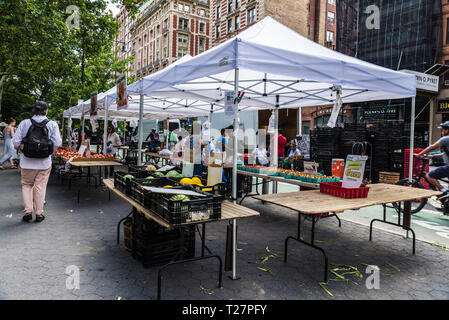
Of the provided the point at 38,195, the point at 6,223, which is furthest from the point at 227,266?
the point at 6,223

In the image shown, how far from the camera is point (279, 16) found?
32500 millimetres

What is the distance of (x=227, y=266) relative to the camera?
155 inches

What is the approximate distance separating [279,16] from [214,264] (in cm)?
3298

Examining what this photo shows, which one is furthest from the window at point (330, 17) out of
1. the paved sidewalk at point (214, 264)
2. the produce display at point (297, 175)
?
the paved sidewalk at point (214, 264)

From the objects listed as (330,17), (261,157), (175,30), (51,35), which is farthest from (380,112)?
(175,30)

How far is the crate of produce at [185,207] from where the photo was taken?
9.66ft

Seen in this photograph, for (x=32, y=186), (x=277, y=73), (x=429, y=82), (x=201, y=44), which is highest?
(x=201, y=44)

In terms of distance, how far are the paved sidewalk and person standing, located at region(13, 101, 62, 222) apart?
544mm

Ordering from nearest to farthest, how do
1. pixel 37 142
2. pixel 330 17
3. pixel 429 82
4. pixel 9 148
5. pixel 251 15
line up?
1. pixel 37 142
2. pixel 9 148
3. pixel 429 82
4. pixel 251 15
5. pixel 330 17

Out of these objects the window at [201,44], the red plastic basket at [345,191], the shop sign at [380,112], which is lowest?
the red plastic basket at [345,191]

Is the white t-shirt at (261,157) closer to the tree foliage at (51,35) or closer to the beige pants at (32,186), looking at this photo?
the beige pants at (32,186)

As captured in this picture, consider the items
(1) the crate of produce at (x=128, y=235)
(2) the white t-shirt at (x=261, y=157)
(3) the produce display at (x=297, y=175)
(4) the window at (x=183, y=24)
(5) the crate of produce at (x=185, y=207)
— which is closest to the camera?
(5) the crate of produce at (x=185, y=207)

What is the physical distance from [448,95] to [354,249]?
2157cm

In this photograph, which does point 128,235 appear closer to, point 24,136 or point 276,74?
point 24,136
